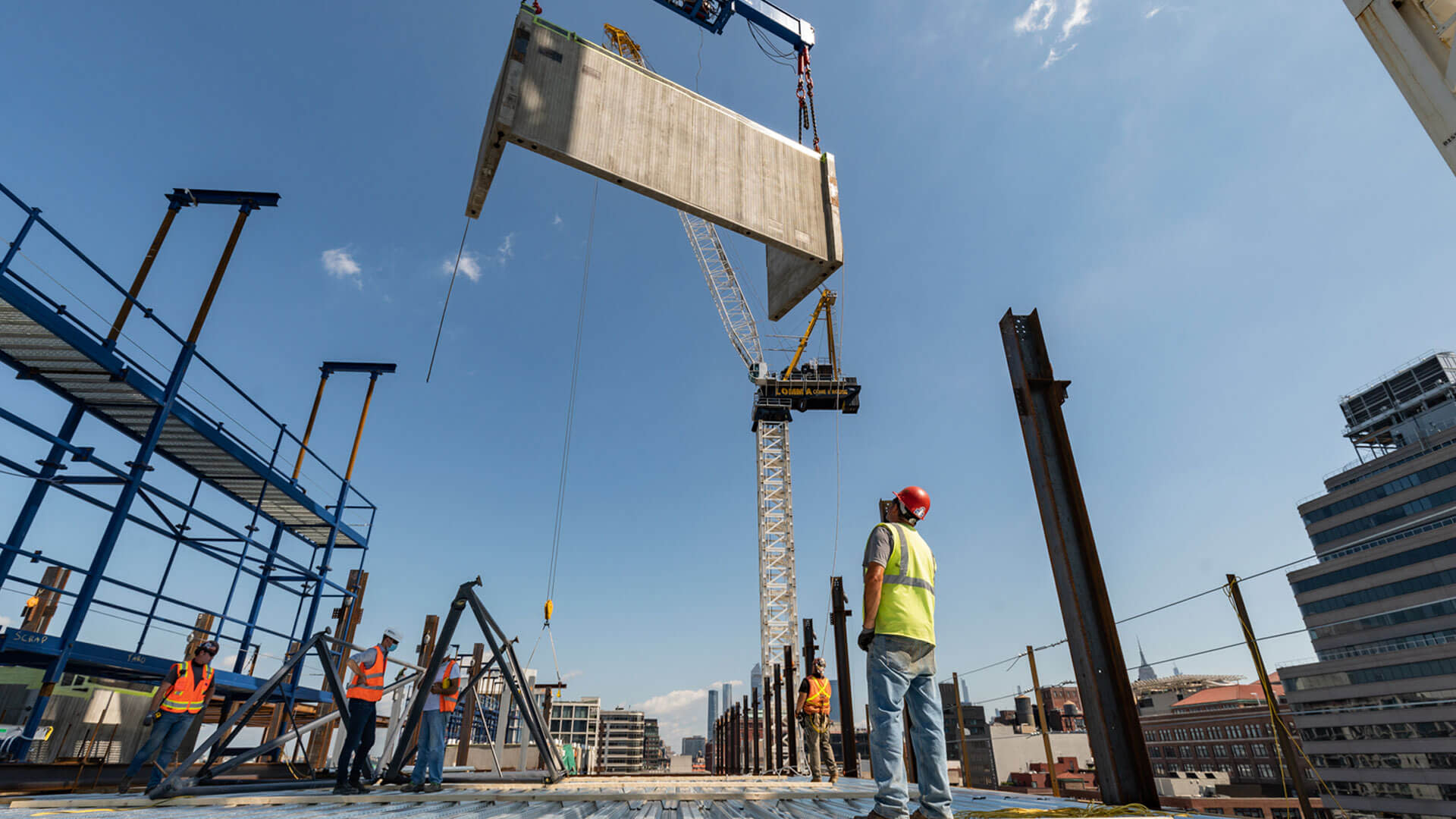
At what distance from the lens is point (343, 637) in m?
20.2

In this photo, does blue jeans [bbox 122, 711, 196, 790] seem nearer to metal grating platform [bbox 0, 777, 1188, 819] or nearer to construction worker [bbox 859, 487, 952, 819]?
metal grating platform [bbox 0, 777, 1188, 819]

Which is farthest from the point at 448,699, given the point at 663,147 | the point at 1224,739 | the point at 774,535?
the point at 1224,739

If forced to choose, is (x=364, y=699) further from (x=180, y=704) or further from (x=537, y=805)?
(x=537, y=805)

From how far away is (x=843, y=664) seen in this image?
15.2 meters

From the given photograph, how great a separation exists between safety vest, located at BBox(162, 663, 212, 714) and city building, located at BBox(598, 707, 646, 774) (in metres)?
162

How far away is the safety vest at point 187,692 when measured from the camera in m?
8.06

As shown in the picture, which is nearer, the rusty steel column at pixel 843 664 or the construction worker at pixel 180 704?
the construction worker at pixel 180 704

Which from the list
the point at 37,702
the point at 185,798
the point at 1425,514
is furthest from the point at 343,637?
the point at 1425,514

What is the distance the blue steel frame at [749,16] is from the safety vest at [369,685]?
20.0m

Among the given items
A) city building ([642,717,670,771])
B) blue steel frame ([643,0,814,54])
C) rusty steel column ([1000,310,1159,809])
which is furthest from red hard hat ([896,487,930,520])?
city building ([642,717,670,771])

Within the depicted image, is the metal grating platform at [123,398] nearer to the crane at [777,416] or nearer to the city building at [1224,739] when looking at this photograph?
the crane at [777,416]

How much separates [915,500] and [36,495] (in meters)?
11.5

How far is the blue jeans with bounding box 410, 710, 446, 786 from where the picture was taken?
694 centimetres

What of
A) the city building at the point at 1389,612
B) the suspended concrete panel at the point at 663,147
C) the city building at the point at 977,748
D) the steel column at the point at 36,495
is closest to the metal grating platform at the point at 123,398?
the steel column at the point at 36,495
